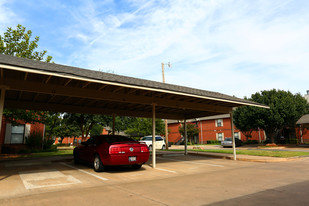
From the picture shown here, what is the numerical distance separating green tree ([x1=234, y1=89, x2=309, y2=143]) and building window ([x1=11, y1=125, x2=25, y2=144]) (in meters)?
27.5

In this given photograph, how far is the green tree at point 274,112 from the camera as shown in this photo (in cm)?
2769

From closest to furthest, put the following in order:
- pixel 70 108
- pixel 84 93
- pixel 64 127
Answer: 1. pixel 84 93
2. pixel 70 108
3. pixel 64 127

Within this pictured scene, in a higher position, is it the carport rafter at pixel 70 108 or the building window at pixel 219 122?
the building window at pixel 219 122

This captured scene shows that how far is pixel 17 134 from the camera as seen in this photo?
1964 cm

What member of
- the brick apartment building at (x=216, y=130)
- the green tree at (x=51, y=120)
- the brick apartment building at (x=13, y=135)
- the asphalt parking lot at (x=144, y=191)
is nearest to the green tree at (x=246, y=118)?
the brick apartment building at (x=216, y=130)

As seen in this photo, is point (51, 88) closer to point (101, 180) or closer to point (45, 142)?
point (101, 180)

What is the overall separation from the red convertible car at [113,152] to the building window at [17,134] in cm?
1452

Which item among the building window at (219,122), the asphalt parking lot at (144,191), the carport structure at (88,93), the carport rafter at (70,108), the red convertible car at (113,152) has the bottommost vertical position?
the asphalt parking lot at (144,191)

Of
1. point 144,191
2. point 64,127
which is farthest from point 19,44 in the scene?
point 64,127

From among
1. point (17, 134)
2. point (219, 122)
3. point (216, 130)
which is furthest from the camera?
point (216, 130)

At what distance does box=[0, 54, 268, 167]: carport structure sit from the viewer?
6.67m

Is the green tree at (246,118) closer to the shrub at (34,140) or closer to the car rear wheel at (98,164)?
the car rear wheel at (98,164)

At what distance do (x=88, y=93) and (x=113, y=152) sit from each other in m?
2.65

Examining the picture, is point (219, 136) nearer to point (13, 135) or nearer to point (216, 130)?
point (216, 130)
